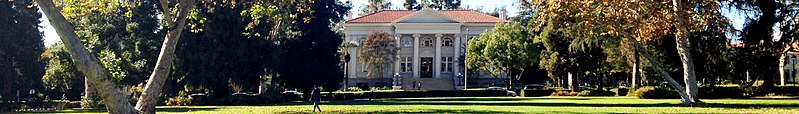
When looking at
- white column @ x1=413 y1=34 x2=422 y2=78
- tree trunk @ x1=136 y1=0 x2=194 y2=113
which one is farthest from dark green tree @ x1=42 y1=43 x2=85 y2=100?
white column @ x1=413 y1=34 x2=422 y2=78

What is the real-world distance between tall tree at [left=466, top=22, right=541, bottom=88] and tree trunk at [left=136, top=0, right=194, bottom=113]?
43187 mm

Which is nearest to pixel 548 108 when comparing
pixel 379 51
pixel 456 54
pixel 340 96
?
pixel 340 96

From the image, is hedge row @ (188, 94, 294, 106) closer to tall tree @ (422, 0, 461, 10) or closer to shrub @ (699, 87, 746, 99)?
shrub @ (699, 87, 746, 99)

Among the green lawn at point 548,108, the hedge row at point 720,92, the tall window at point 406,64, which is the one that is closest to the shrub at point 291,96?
the green lawn at point 548,108

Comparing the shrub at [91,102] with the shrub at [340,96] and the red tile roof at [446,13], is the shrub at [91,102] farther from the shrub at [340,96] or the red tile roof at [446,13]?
the red tile roof at [446,13]

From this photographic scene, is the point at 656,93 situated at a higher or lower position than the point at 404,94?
higher

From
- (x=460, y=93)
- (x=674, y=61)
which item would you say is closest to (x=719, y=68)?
(x=674, y=61)

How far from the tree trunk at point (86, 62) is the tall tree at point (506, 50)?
1784 inches

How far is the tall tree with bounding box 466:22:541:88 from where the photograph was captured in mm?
64125

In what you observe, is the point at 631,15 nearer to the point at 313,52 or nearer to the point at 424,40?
the point at 313,52

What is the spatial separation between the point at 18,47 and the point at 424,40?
180ft

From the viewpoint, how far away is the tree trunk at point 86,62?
16.6 metres

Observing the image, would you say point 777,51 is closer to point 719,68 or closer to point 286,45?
point 719,68

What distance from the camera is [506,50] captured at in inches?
2618
